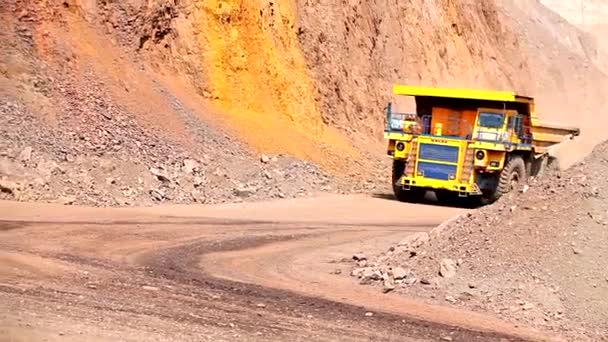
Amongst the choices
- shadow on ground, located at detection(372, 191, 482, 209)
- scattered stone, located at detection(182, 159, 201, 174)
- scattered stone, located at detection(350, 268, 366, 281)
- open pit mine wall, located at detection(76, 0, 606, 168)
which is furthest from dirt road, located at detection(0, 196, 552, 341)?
open pit mine wall, located at detection(76, 0, 606, 168)

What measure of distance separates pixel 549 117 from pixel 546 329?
1589 inches

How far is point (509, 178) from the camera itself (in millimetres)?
23719

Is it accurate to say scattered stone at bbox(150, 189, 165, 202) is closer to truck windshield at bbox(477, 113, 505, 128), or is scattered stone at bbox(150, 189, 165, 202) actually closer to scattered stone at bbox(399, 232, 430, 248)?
truck windshield at bbox(477, 113, 505, 128)

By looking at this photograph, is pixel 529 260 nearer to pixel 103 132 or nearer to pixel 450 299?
pixel 450 299

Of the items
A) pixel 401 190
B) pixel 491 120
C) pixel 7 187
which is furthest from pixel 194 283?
pixel 401 190

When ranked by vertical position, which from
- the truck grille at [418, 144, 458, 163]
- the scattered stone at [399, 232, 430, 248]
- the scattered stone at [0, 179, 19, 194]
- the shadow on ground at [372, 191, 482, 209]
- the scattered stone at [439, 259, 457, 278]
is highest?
the truck grille at [418, 144, 458, 163]

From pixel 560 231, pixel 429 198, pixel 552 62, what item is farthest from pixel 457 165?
pixel 552 62

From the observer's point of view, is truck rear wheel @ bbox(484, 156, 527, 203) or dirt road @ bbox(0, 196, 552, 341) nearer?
dirt road @ bbox(0, 196, 552, 341)

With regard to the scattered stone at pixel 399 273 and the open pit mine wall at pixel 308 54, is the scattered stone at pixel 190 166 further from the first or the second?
the scattered stone at pixel 399 273

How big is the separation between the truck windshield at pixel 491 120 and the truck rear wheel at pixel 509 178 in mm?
901

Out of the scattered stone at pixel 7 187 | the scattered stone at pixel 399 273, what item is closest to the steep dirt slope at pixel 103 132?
the scattered stone at pixel 7 187

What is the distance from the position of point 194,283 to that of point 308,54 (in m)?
20.0

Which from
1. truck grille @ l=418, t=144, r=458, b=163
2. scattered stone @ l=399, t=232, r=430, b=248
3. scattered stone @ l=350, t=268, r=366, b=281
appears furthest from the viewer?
truck grille @ l=418, t=144, r=458, b=163

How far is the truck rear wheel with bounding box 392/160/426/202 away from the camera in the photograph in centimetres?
2466
